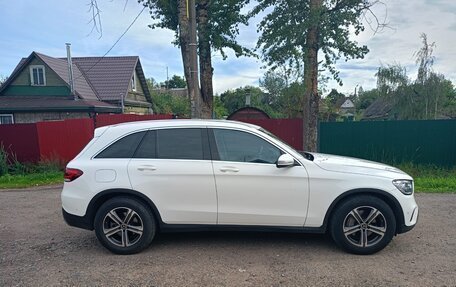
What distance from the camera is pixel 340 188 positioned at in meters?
3.70

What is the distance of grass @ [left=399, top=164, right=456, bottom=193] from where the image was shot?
711 centimetres

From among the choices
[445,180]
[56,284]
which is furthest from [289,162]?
[445,180]

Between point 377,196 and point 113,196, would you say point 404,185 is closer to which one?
point 377,196

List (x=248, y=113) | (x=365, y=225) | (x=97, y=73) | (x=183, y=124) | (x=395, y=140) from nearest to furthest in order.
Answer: (x=365, y=225) → (x=183, y=124) → (x=395, y=140) → (x=248, y=113) → (x=97, y=73)

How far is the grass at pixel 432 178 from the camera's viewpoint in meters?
7.11

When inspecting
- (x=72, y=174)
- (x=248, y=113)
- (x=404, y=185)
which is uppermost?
(x=248, y=113)

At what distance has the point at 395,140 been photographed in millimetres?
9086

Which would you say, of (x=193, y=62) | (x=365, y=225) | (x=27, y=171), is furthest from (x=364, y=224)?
(x=27, y=171)

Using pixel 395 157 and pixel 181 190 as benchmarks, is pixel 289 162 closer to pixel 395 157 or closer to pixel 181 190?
pixel 181 190

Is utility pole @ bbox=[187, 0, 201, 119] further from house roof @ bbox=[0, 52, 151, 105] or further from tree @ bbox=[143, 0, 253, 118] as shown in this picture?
house roof @ bbox=[0, 52, 151, 105]

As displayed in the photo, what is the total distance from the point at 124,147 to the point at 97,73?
2251 centimetres

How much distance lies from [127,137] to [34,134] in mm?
7115

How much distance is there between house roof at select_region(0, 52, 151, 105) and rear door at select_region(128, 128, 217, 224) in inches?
729

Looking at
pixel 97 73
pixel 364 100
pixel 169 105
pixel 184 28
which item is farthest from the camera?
pixel 364 100
